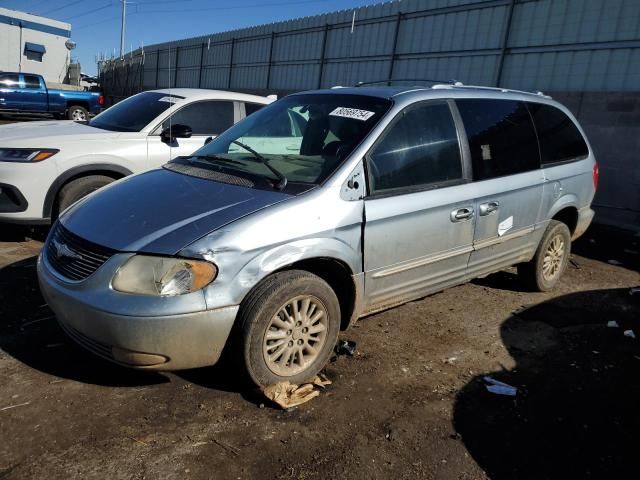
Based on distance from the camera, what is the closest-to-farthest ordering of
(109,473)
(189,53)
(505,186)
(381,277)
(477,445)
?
(109,473), (477,445), (381,277), (505,186), (189,53)

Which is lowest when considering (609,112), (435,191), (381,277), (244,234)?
(381,277)

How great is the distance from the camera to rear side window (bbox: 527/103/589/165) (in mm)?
4625

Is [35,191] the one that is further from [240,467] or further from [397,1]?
[397,1]

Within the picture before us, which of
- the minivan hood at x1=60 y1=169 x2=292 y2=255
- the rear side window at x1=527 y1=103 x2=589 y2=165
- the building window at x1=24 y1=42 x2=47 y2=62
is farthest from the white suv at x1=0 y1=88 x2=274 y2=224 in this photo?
the building window at x1=24 y1=42 x2=47 y2=62

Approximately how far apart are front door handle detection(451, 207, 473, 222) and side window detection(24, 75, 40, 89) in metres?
20.3

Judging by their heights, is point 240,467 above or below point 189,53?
below

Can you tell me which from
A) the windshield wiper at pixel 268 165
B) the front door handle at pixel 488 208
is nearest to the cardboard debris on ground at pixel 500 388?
the front door handle at pixel 488 208

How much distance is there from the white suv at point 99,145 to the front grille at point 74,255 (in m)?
2.27

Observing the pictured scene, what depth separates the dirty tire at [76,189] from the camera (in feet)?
16.8

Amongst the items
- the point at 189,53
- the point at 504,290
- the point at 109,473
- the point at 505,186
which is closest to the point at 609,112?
the point at 504,290

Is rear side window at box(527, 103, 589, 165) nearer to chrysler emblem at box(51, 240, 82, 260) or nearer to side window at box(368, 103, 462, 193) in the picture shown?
side window at box(368, 103, 462, 193)

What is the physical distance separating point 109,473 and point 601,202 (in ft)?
26.4

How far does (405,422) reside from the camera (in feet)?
9.50

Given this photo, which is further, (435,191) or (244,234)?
(435,191)
